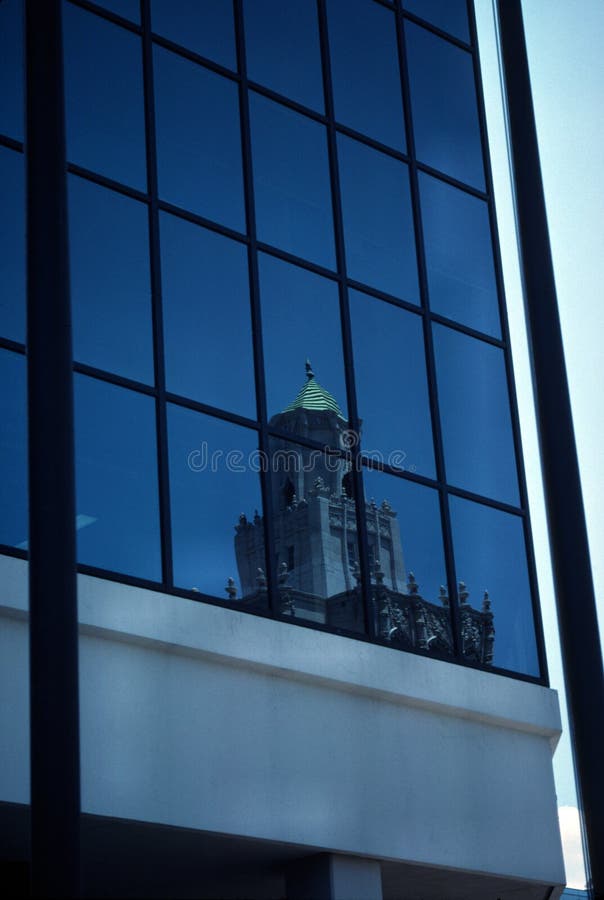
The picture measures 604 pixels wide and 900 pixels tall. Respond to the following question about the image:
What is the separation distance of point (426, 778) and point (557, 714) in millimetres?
2726

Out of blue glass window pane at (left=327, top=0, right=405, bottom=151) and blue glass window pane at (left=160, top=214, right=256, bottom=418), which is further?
blue glass window pane at (left=327, top=0, right=405, bottom=151)

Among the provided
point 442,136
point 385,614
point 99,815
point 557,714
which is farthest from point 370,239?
point 99,815

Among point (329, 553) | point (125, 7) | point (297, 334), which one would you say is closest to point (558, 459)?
point (329, 553)

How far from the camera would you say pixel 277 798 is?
16953mm

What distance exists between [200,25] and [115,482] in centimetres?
669

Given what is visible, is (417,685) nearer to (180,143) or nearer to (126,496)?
(126,496)

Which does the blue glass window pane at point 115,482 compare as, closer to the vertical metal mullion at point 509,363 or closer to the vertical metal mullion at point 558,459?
the vertical metal mullion at point 558,459

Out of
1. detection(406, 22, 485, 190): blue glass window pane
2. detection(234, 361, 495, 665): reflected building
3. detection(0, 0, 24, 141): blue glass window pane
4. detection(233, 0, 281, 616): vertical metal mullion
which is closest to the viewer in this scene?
detection(0, 0, 24, 141): blue glass window pane

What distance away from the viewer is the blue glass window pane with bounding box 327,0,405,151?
70.3ft

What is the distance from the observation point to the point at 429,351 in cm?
2100

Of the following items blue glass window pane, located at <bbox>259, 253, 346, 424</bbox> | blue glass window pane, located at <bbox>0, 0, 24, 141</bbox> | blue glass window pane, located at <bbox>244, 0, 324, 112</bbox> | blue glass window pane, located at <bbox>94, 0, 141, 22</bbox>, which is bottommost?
blue glass window pane, located at <bbox>259, 253, 346, 424</bbox>

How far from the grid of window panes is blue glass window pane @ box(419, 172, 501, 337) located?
0.14 feet

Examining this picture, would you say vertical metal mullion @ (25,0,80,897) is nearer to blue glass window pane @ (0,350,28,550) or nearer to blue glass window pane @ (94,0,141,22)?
blue glass window pane @ (0,350,28,550)

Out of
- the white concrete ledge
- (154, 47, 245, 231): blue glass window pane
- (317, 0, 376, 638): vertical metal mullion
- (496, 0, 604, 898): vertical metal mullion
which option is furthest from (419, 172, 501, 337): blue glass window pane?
the white concrete ledge
